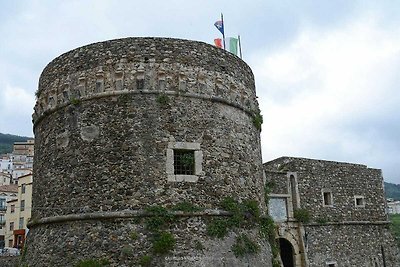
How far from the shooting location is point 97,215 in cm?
977

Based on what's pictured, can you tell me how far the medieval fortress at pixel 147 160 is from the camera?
9.76 metres

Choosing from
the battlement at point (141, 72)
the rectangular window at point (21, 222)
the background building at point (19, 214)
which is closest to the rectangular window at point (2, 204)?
the background building at point (19, 214)

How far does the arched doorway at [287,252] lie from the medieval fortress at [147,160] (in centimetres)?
605

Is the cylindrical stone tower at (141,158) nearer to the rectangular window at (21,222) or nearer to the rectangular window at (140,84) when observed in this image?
the rectangular window at (140,84)

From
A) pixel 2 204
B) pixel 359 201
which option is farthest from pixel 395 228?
pixel 2 204

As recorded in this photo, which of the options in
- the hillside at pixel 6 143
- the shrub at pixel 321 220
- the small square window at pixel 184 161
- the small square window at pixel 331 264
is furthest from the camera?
the hillside at pixel 6 143

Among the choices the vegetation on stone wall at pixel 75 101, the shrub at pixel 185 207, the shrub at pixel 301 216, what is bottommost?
the shrub at pixel 301 216

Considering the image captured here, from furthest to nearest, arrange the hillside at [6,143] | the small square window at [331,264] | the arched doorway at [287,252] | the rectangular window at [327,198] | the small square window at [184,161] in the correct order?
1. the hillside at [6,143]
2. the rectangular window at [327,198]
3. the small square window at [331,264]
4. the arched doorway at [287,252]
5. the small square window at [184,161]

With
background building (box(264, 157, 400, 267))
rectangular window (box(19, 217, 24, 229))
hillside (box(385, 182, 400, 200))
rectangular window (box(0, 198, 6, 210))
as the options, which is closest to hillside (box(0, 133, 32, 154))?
rectangular window (box(0, 198, 6, 210))

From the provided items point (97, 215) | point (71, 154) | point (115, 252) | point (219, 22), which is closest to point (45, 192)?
point (71, 154)

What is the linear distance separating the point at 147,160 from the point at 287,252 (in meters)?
9.73

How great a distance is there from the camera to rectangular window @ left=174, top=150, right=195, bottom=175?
1035cm

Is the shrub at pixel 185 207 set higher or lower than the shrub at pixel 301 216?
higher

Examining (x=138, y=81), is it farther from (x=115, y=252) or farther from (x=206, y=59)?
(x=115, y=252)
